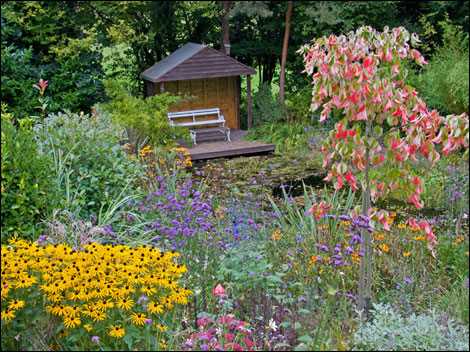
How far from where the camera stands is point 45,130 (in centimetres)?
730

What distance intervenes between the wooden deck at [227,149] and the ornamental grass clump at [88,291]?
32.2ft

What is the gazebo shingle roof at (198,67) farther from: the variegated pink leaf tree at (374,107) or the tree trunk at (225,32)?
the variegated pink leaf tree at (374,107)

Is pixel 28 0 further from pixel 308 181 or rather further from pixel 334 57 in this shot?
pixel 334 57

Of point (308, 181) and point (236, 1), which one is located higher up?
point (236, 1)

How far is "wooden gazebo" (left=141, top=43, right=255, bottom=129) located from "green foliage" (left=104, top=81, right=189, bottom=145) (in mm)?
1964

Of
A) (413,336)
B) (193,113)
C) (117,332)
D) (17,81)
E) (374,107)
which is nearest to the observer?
(117,332)

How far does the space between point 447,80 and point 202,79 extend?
5608 millimetres

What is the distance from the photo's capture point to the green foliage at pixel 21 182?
5402 millimetres

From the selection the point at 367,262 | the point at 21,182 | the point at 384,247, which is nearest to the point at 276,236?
the point at 384,247

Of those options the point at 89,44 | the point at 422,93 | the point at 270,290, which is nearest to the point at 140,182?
the point at 270,290

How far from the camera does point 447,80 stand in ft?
42.5

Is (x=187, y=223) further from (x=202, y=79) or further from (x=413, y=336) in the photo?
(x=202, y=79)

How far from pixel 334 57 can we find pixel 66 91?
9.85m

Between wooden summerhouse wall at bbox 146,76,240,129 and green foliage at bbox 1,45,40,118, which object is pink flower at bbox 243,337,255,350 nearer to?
green foliage at bbox 1,45,40,118
